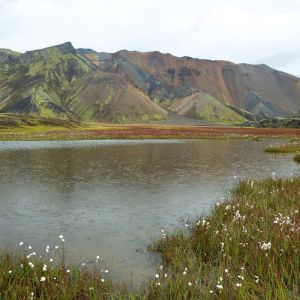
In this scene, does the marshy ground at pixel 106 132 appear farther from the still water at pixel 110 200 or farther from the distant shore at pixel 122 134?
the still water at pixel 110 200

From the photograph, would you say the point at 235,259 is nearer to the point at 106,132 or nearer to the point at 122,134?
the point at 122,134

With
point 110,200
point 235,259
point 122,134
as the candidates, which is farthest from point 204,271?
point 122,134

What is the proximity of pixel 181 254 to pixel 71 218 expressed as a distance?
6.81 m

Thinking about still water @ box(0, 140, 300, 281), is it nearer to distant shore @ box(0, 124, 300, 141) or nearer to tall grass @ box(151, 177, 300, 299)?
tall grass @ box(151, 177, 300, 299)

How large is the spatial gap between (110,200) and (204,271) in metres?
10.7

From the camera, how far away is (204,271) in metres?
10.7

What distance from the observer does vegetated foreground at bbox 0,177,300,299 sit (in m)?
9.04

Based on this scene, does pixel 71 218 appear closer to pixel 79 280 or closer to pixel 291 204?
pixel 79 280

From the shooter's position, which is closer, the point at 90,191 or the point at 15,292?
the point at 15,292

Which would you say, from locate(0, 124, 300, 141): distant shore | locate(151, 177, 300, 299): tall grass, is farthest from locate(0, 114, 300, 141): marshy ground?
locate(151, 177, 300, 299): tall grass

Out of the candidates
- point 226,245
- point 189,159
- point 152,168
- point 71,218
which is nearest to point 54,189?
point 71,218

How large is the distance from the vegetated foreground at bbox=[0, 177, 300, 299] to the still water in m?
1.15

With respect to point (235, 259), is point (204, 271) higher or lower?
lower

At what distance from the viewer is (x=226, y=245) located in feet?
39.1
